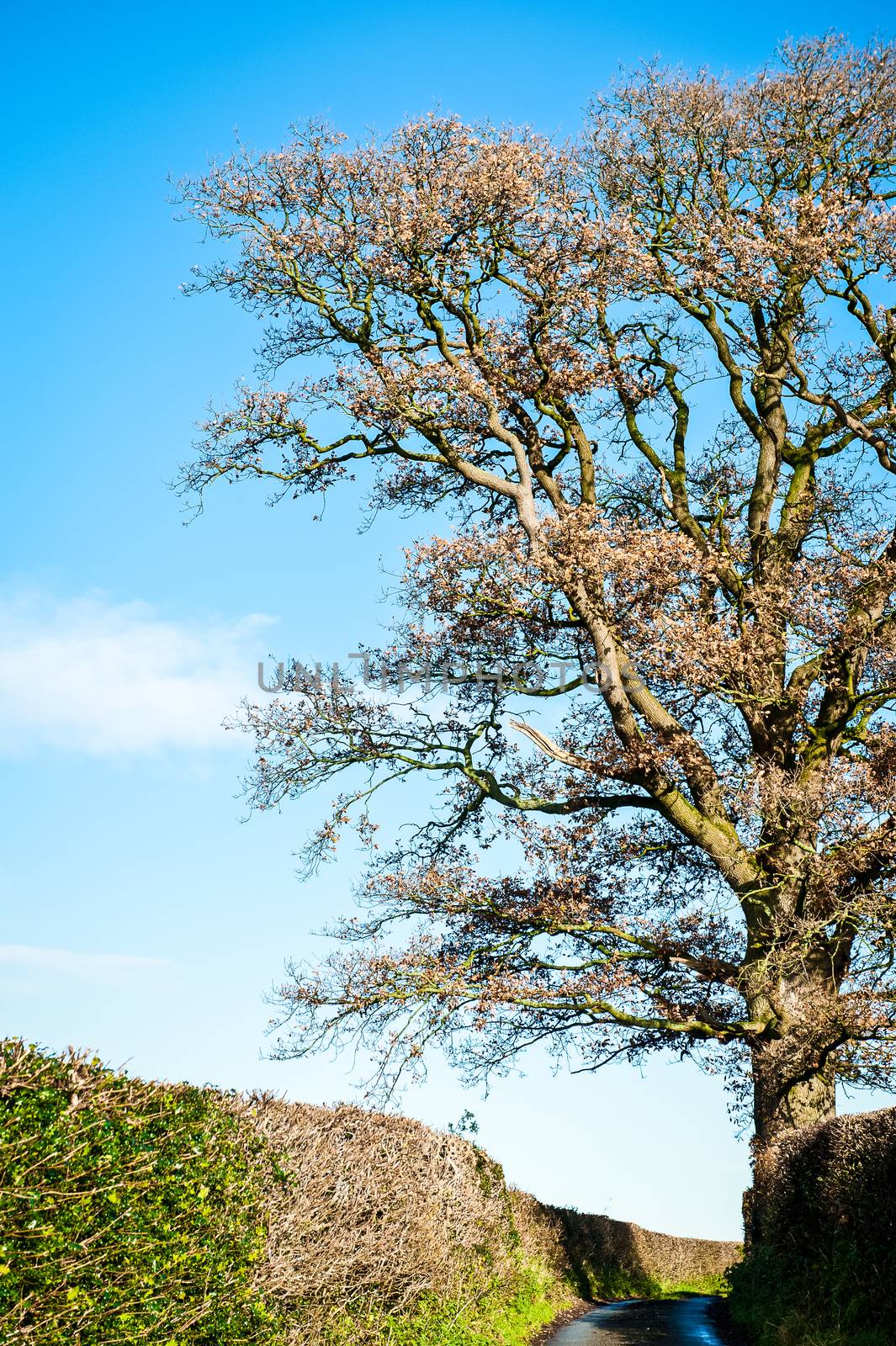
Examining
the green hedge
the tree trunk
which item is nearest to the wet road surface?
the tree trunk

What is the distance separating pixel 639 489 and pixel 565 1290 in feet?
45.2

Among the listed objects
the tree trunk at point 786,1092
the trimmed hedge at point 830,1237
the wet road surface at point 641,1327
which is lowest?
the wet road surface at point 641,1327

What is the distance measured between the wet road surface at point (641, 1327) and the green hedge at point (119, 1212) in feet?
25.3

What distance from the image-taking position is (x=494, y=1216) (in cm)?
1448

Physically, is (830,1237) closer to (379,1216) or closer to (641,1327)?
(641,1327)

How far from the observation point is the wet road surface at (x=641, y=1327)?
1375 centimetres

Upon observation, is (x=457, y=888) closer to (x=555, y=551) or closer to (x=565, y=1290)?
(x=555, y=551)

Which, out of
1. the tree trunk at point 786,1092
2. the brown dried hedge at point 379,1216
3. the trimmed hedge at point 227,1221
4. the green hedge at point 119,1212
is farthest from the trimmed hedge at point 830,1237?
the green hedge at point 119,1212

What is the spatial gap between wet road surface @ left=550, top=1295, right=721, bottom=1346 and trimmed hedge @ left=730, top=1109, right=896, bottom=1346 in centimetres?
88

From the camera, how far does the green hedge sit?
535 cm

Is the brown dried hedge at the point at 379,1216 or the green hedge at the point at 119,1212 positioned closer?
the green hedge at the point at 119,1212

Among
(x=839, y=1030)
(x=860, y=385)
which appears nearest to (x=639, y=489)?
(x=860, y=385)

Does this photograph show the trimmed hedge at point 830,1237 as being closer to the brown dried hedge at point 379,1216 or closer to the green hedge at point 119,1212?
the brown dried hedge at point 379,1216

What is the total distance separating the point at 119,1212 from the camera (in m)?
6.07
